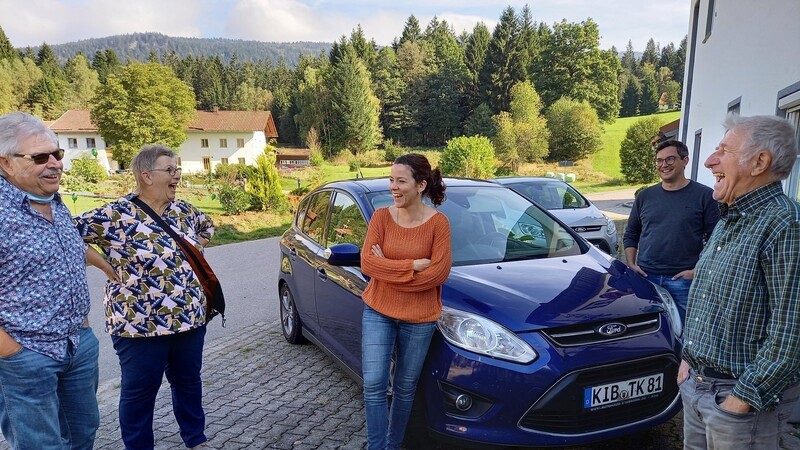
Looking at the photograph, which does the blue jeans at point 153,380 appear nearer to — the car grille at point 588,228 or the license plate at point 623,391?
the license plate at point 623,391

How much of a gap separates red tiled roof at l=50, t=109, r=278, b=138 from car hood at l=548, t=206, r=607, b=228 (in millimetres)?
52677

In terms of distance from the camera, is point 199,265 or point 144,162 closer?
point 144,162

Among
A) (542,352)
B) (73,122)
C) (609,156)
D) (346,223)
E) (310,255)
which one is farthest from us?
(73,122)

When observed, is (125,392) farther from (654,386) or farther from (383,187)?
(654,386)

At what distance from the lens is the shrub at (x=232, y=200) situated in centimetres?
1570

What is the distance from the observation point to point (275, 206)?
16516 millimetres

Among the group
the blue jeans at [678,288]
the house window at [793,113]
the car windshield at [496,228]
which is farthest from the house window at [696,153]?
the car windshield at [496,228]

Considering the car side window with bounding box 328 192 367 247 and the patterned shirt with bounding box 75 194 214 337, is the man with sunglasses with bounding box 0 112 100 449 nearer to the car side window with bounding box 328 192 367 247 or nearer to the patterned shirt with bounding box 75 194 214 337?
the patterned shirt with bounding box 75 194 214 337

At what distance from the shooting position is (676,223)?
361 centimetres

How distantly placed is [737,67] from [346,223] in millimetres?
7668

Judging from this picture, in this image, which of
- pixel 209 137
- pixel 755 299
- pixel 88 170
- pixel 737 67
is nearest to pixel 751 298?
pixel 755 299

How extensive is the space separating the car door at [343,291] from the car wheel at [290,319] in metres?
0.88

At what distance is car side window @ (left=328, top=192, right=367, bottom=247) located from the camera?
3.66m

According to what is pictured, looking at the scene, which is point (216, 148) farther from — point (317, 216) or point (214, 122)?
point (317, 216)
